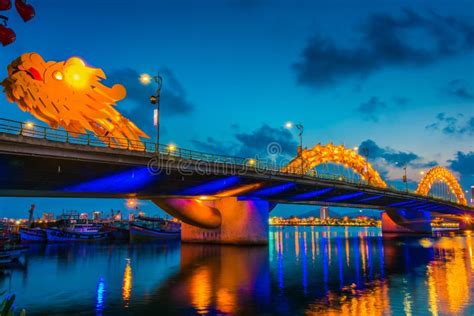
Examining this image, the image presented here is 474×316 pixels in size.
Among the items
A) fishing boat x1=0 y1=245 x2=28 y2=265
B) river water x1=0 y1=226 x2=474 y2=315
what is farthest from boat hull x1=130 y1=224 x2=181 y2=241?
river water x1=0 y1=226 x2=474 y2=315

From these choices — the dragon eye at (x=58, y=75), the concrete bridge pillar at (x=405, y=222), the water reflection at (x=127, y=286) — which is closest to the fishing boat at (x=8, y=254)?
the water reflection at (x=127, y=286)

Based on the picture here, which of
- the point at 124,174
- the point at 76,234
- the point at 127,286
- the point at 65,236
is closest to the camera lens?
the point at 127,286

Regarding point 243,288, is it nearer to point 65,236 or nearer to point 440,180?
point 65,236

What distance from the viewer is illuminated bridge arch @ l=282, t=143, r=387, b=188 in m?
109

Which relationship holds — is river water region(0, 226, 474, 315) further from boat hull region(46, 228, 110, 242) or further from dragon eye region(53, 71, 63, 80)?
boat hull region(46, 228, 110, 242)

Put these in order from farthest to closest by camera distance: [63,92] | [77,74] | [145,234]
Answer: [145,234] < [77,74] < [63,92]

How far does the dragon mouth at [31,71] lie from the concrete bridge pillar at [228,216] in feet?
75.8

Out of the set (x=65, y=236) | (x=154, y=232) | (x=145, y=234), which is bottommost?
(x=65, y=236)

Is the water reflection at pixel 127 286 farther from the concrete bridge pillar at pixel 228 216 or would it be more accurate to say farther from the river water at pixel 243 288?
the concrete bridge pillar at pixel 228 216

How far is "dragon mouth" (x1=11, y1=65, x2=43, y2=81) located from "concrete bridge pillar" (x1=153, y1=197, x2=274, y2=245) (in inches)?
910

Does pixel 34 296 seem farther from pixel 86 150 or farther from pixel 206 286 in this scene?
pixel 86 150

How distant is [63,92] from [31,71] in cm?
417

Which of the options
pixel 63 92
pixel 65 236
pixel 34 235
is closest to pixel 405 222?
pixel 65 236

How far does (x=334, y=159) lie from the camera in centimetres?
11850
